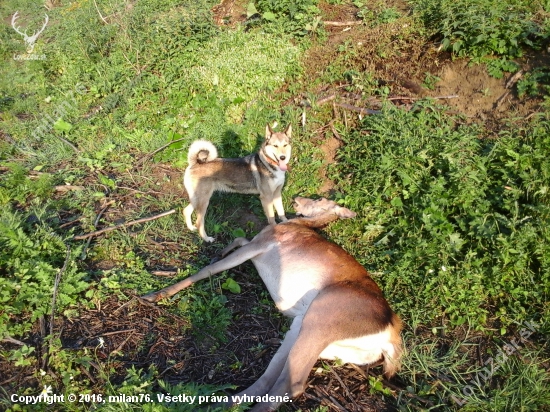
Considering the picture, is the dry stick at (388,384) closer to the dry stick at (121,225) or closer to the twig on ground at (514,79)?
the dry stick at (121,225)

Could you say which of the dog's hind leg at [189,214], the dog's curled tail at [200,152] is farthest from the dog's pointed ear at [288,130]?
the dog's hind leg at [189,214]

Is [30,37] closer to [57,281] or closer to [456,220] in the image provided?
[57,281]

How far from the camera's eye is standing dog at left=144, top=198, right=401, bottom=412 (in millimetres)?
3549

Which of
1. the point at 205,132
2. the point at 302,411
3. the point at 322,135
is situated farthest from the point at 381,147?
the point at 302,411

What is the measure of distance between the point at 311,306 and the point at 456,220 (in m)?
1.92

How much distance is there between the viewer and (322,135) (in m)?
6.75

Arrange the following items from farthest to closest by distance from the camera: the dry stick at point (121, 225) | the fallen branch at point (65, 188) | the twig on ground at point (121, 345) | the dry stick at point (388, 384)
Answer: the fallen branch at point (65, 188), the dry stick at point (121, 225), the twig on ground at point (121, 345), the dry stick at point (388, 384)

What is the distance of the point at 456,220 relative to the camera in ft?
14.9

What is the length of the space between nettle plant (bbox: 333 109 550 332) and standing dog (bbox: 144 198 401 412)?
0.68m

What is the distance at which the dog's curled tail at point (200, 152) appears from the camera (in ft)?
19.3

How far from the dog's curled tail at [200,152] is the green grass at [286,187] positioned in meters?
0.70

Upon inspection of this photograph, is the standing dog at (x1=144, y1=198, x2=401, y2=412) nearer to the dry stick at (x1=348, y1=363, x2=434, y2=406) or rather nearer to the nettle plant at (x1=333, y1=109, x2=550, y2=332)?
the dry stick at (x1=348, y1=363, x2=434, y2=406)

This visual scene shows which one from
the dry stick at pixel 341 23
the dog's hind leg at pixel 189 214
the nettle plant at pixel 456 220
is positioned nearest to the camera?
the nettle plant at pixel 456 220

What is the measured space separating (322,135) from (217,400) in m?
4.49
